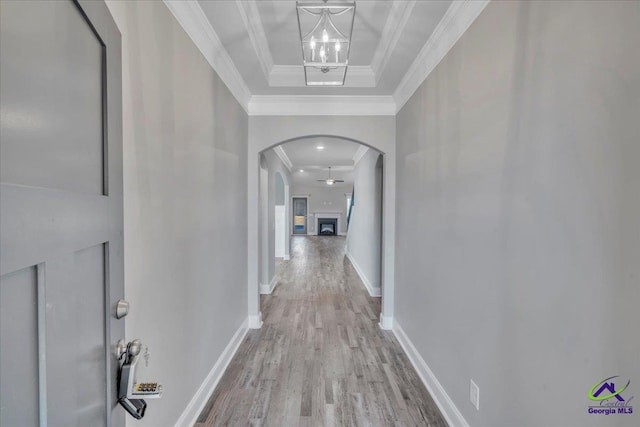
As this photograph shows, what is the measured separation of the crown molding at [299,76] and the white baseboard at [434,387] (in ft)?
8.37

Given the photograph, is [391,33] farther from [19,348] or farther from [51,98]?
[19,348]

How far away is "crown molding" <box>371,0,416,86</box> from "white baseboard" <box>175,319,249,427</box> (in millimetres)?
2823

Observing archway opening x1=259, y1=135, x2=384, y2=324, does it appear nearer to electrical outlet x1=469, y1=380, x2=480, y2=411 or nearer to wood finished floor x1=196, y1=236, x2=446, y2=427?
wood finished floor x1=196, y1=236, x2=446, y2=427

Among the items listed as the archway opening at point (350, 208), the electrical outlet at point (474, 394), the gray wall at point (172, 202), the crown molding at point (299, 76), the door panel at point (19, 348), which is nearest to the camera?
the door panel at point (19, 348)

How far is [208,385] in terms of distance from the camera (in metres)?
2.12

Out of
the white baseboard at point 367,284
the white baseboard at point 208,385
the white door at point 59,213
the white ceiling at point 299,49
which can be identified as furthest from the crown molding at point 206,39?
the white baseboard at point 367,284

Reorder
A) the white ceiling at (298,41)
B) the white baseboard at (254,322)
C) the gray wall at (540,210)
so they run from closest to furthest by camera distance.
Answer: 1. the gray wall at (540,210)
2. the white ceiling at (298,41)
3. the white baseboard at (254,322)

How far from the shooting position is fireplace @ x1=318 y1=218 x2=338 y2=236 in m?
14.2

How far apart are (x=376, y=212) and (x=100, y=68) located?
4225 mm

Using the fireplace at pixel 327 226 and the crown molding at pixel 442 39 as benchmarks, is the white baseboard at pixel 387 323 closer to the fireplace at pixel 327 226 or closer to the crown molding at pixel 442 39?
the crown molding at pixel 442 39

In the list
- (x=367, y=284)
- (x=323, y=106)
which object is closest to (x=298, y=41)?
(x=323, y=106)

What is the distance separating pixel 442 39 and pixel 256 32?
4.38ft

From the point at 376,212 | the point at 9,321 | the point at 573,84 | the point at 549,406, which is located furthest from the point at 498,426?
the point at 376,212

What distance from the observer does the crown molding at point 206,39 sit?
5.39ft
